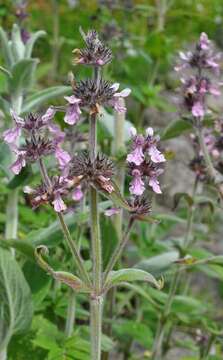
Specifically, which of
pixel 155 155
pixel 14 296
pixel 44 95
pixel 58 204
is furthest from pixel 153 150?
pixel 44 95

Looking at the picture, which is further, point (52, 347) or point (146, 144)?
point (52, 347)

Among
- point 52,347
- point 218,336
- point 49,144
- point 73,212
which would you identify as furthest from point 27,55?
point 218,336

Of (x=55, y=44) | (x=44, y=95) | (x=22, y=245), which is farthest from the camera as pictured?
(x=55, y=44)

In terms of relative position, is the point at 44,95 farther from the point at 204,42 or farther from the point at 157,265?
the point at 157,265

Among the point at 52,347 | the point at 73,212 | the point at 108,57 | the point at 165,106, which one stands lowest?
the point at 52,347

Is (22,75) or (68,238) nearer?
(68,238)

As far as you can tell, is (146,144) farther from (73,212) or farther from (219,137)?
(219,137)

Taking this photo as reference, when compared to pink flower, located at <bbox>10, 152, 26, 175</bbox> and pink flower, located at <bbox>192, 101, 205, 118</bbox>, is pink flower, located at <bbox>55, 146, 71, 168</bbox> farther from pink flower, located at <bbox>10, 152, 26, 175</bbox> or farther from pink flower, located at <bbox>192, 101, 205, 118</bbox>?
pink flower, located at <bbox>192, 101, 205, 118</bbox>

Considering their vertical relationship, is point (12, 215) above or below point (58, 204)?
above
